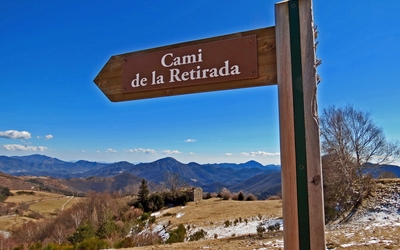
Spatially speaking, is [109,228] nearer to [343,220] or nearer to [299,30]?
[343,220]

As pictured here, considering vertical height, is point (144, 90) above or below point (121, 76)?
below

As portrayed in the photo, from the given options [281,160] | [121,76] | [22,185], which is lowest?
[22,185]

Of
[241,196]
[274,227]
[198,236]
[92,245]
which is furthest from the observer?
[241,196]

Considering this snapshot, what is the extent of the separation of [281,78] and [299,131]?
24 cm

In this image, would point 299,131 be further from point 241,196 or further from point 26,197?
point 26,197

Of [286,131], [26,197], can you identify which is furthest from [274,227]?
[26,197]

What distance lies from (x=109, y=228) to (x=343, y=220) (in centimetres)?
1117

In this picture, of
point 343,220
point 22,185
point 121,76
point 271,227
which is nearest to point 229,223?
point 271,227

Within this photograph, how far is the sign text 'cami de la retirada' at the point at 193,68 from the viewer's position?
1243 mm

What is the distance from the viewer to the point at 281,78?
1.14 m

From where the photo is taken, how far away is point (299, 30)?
44.9 inches

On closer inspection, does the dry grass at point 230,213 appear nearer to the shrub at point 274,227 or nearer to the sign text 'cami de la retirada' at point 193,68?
the shrub at point 274,227

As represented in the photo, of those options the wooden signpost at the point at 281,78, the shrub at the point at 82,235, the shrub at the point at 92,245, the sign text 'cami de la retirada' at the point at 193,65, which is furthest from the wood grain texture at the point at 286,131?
the shrub at the point at 82,235

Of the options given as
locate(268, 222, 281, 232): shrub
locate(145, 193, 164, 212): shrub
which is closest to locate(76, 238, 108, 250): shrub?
locate(268, 222, 281, 232): shrub
